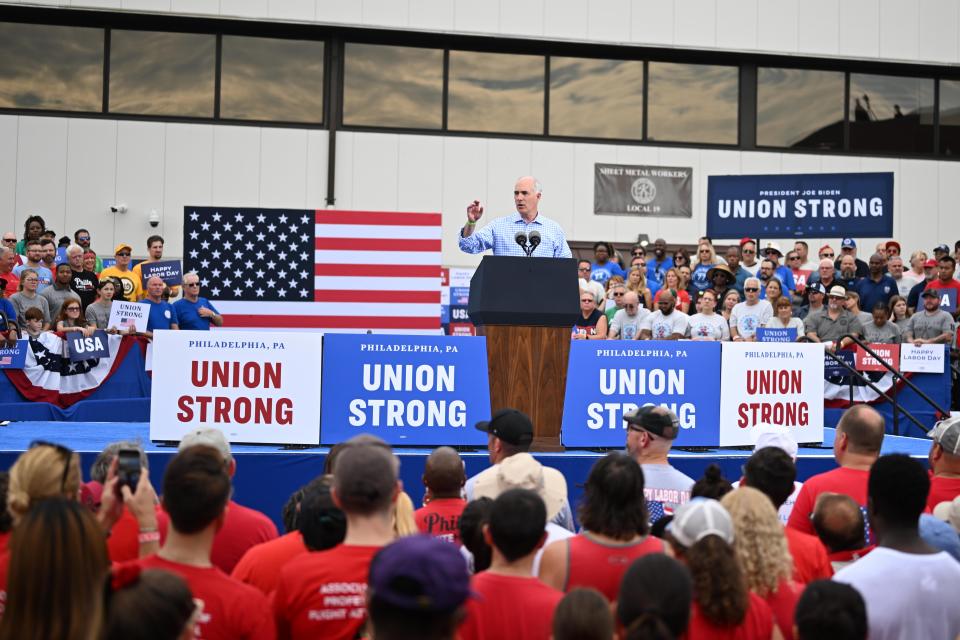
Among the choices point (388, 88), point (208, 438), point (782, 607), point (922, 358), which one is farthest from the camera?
point (388, 88)

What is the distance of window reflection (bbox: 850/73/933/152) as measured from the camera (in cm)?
2527

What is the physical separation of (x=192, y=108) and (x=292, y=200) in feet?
9.48

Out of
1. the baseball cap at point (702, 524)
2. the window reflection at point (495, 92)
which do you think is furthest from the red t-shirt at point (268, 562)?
the window reflection at point (495, 92)

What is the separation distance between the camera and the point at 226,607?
11.2 feet

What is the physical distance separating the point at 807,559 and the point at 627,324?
1132 centimetres

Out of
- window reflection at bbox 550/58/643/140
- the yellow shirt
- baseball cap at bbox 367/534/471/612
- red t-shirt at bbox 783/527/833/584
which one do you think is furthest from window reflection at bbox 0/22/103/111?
baseball cap at bbox 367/534/471/612

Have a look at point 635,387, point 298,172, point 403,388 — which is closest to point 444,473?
point 403,388

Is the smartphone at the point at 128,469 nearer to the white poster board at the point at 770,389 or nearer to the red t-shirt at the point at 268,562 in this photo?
the red t-shirt at the point at 268,562

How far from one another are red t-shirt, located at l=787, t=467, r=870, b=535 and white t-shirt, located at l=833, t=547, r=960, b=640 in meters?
1.22

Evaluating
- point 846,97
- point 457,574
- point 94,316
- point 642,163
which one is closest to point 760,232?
point 642,163

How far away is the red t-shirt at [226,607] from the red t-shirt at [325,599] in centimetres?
20

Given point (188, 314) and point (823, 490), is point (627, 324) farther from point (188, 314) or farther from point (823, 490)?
point (823, 490)

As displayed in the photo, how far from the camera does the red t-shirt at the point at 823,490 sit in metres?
5.25

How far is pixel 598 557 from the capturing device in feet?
13.3
